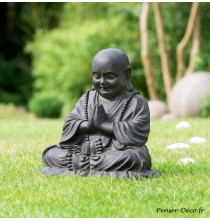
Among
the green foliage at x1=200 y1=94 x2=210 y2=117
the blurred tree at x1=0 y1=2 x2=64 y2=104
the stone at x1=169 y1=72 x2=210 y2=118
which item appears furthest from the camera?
the blurred tree at x1=0 y1=2 x2=64 y2=104

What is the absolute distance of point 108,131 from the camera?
6.07 m

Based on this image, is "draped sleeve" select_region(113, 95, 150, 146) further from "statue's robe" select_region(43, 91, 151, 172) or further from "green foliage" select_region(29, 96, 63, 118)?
"green foliage" select_region(29, 96, 63, 118)

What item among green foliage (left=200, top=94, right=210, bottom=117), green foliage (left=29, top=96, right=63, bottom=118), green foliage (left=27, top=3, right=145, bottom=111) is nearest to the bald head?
green foliage (left=200, top=94, right=210, bottom=117)

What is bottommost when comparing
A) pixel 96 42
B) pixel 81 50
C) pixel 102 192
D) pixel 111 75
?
pixel 102 192

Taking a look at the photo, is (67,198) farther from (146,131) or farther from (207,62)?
(207,62)

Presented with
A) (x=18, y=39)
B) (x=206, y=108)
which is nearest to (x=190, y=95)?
(x=206, y=108)

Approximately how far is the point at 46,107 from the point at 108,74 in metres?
11.8

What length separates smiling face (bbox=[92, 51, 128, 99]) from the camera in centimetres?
610

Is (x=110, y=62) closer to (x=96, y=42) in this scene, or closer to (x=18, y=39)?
(x=96, y=42)

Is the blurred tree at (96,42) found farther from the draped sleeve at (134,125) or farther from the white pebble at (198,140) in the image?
the draped sleeve at (134,125)

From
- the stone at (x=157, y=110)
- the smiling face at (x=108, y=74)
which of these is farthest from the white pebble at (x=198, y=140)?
the stone at (x=157, y=110)

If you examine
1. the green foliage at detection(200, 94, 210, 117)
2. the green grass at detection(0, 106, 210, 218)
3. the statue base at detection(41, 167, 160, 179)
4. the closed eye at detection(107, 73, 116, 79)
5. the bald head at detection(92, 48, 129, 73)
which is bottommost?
the green grass at detection(0, 106, 210, 218)

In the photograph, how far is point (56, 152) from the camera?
6355mm

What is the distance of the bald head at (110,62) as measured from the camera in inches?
240
